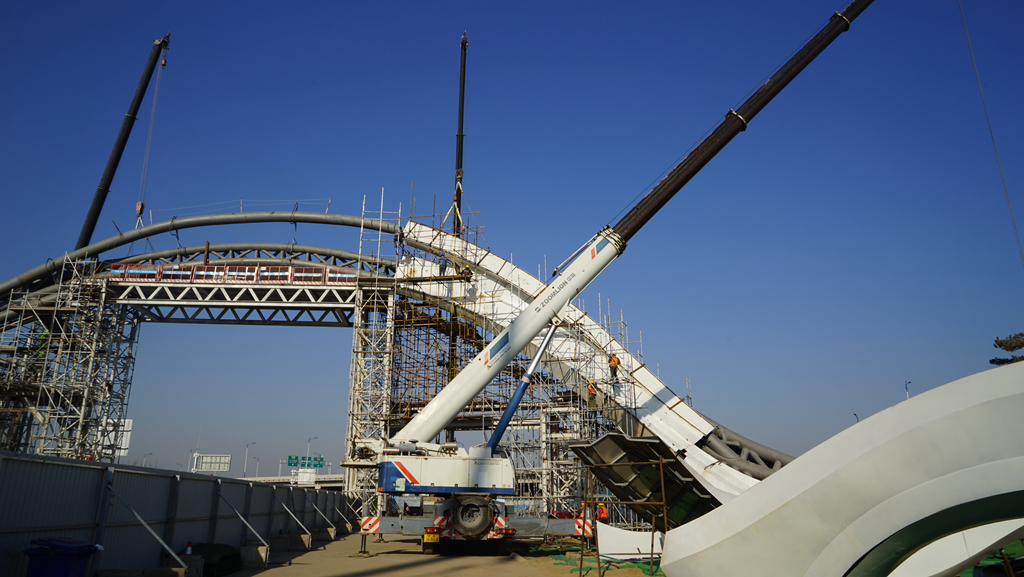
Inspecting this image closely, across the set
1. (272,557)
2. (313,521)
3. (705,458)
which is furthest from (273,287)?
(705,458)

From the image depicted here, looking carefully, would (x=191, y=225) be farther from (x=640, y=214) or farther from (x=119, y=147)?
(x=640, y=214)

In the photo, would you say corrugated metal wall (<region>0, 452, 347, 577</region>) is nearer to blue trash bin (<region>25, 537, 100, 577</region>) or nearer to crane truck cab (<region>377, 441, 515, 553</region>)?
blue trash bin (<region>25, 537, 100, 577</region>)

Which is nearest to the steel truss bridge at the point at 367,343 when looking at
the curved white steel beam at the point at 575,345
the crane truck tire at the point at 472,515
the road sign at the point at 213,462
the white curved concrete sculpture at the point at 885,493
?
the curved white steel beam at the point at 575,345

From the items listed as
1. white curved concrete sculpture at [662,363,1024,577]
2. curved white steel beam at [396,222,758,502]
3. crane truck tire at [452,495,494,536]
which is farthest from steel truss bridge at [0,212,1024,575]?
white curved concrete sculpture at [662,363,1024,577]

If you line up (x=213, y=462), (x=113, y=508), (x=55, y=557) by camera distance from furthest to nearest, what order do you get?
(x=213, y=462), (x=113, y=508), (x=55, y=557)

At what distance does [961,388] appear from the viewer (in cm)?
495

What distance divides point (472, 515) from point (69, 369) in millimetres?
26741

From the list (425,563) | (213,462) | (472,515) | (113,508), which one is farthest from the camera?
(213,462)

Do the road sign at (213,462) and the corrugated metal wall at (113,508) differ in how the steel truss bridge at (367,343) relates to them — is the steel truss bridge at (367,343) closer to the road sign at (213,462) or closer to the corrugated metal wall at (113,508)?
the corrugated metal wall at (113,508)

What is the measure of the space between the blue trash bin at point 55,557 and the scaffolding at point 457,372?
1815cm

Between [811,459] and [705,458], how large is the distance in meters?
20.8

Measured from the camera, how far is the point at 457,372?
101 ft

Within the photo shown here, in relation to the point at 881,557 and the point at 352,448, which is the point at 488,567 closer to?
the point at 881,557

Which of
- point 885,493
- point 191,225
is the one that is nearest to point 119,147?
point 191,225
